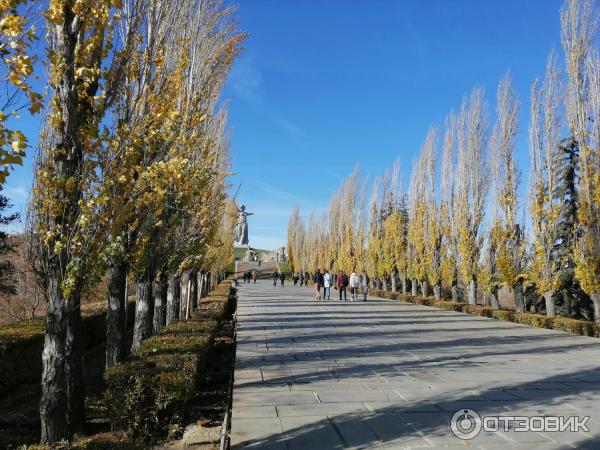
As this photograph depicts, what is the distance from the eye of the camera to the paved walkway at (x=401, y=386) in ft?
14.0

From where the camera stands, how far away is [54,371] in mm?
4477

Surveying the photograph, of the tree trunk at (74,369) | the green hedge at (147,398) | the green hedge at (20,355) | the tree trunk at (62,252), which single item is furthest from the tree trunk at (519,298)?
the tree trunk at (62,252)

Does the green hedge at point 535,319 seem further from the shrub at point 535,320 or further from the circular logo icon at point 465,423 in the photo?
the circular logo icon at point 465,423

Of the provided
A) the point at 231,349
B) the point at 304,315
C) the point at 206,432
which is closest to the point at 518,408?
the point at 206,432

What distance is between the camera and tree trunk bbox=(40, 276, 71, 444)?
14.6 ft

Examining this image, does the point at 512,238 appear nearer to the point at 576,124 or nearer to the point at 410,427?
the point at 576,124

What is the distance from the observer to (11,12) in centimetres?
302

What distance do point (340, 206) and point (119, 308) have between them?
37658 mm

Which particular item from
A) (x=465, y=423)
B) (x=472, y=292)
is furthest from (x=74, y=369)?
(x=472, y=292)
